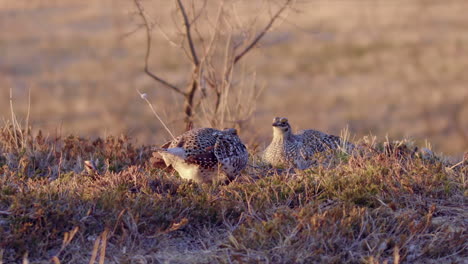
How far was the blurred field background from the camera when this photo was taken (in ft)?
58.6

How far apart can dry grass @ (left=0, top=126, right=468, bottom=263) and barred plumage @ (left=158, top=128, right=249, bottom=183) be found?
0.47ft

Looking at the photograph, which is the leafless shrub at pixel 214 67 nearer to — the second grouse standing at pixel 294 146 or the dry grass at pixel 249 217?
the second grouse standing at pixel 294 146

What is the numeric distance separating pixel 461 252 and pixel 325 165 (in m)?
2.00

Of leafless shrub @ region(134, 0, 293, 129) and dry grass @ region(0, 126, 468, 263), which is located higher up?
leafless shrub @ region(134, 0, 293, 129)

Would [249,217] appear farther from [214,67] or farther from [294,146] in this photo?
[214,67]

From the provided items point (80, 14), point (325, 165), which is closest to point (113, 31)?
point (80, 14)

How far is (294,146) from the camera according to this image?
732cm

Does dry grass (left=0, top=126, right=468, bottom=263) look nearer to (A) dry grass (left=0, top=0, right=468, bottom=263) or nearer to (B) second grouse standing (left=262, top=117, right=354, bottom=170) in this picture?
(A) dry grass (left=0, top=0, right=468, bottom=263)

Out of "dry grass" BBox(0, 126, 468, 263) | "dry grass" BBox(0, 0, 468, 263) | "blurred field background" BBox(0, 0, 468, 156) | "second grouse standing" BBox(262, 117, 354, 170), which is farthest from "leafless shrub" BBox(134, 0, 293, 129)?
"dry grass" BBox(0, 126, 468, 263)

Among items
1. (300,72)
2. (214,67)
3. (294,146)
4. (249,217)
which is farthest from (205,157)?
(300,72)

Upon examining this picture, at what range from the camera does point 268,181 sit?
594cm

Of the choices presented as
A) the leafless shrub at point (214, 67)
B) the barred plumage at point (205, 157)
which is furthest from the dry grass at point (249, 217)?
the leafless shrub at point (214, 67)

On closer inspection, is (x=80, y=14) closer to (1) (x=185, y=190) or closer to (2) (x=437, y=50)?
(2) (x=437, y=50)

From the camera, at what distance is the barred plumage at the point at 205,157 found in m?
5.87
